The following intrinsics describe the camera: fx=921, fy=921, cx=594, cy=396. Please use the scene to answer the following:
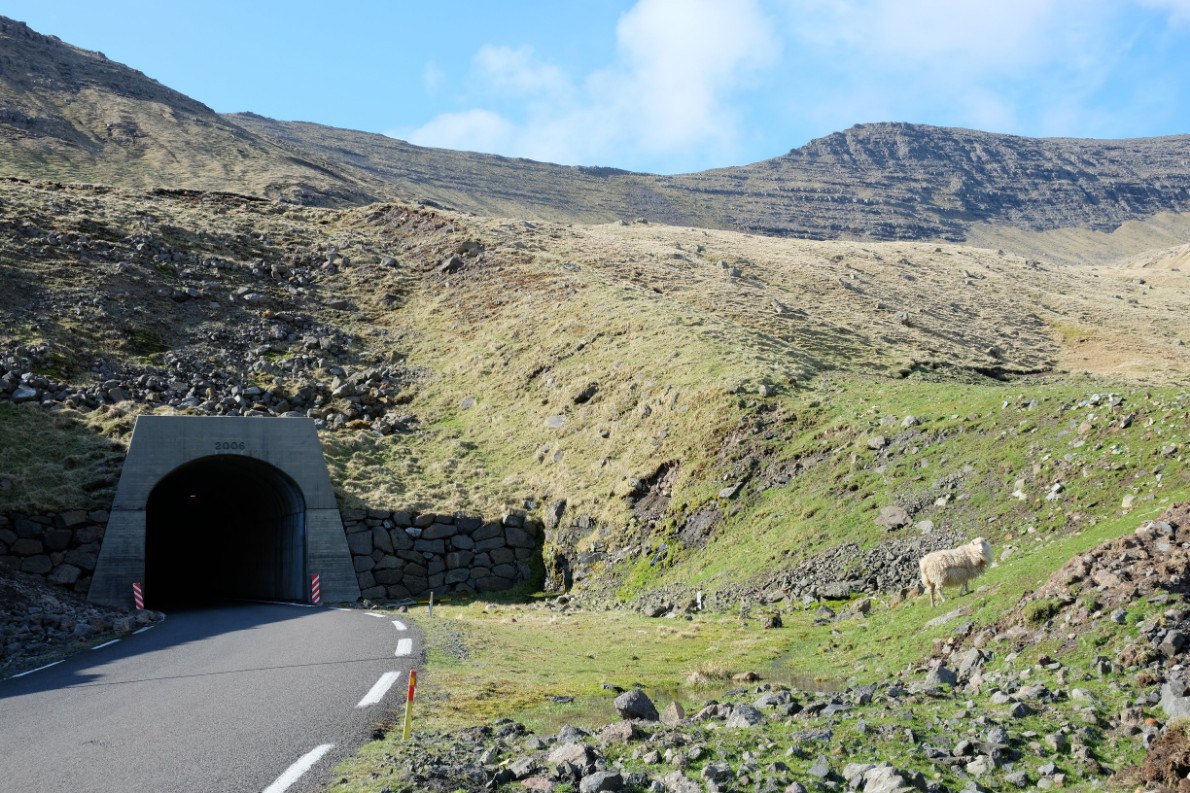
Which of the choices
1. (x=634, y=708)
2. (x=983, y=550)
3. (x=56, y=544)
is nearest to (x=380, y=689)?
(x=634, y=708)

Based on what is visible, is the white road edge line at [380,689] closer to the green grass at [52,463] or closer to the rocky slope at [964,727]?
the rocky slope at [964,727]

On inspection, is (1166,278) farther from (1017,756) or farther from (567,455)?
(1017,756)

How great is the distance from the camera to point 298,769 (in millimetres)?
7918

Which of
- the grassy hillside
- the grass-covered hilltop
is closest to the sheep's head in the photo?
the grass-covered hilltop

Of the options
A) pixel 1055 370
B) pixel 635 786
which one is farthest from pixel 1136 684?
pixel 1055 370

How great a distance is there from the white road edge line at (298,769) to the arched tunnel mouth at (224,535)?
76.0 ft

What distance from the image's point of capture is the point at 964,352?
48.5 m

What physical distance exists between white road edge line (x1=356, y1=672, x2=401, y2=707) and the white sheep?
9267 millimetres

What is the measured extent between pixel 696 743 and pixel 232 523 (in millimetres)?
38115

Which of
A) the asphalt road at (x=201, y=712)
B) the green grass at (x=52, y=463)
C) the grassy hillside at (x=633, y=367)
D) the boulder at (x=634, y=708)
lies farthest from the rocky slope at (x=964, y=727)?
the green grass at (x=52, y=463)

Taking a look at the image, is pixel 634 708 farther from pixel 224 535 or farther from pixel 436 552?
pixel 224 535

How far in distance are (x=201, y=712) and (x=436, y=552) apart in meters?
21.2

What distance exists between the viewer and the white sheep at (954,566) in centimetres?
1616

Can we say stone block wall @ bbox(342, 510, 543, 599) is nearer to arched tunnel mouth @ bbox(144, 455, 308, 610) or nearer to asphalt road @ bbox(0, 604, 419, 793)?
arched tunnel mouth @ bbox(144, 455, 308, 610)
